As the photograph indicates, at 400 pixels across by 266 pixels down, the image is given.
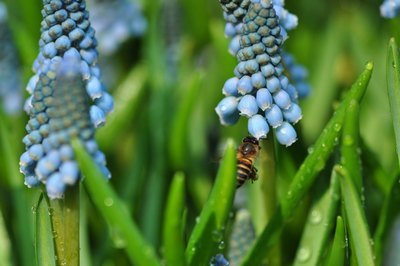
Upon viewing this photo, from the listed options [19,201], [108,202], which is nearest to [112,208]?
[108,202]

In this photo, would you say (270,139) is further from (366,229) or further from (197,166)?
(197,166)

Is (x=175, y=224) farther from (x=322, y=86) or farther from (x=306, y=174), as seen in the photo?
(x=322, y=86)

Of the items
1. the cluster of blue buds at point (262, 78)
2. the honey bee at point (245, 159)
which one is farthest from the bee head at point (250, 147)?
the cluster of blue buds at point (262, 78)

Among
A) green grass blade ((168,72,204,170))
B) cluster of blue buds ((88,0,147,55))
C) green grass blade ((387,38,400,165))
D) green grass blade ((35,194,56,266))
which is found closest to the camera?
green grass blade ((35,194,56,266))

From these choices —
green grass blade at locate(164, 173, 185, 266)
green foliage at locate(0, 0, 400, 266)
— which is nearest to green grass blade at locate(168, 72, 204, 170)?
green foliage at locate(0, 0, 400, 266)

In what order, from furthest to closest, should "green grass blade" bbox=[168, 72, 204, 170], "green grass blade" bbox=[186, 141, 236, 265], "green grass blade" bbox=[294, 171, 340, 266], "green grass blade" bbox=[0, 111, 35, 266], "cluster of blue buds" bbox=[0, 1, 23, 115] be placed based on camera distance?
"cluster of blue buds" bbox=[0, 1, 23, 115]
"green grass blade" bbox=[168, 72, 204, 170]
"green grass blade" bbox=[0, 111, 35, 266]
"green grass blade" bbox=[294, 171, 340, 266]
"green grass blade" bbox=[186, 141, 236, 265]

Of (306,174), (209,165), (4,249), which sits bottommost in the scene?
(4,249)

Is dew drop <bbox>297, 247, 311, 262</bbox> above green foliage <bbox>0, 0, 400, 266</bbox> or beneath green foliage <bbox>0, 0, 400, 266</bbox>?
beneath

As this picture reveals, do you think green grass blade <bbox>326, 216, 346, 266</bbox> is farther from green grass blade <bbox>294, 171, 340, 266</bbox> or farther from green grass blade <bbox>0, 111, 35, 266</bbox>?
green grass blade <bbox>0, 111, 35, 266</bbox>
